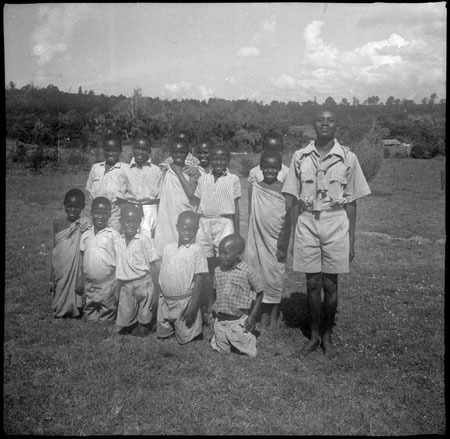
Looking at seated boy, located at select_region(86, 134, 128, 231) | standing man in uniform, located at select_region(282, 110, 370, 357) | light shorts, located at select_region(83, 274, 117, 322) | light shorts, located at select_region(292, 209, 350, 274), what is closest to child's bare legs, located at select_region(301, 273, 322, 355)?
standing man in uniform, located at select_region(282, 110, 370, 357)

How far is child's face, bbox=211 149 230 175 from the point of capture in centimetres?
484

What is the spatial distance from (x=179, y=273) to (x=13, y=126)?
21.5 metres

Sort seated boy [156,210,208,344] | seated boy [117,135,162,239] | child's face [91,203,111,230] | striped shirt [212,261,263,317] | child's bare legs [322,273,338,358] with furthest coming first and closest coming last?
seated boy [117,135,162,239]
child's face [91,203,111,230]
seated boy [156,210,208,344]
striped shirt [212,261,263,317]
child's bare legs [322,273,338,358]

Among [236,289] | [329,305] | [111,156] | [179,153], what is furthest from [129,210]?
[329,305]

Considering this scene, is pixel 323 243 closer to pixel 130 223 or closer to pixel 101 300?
pixel 130 223

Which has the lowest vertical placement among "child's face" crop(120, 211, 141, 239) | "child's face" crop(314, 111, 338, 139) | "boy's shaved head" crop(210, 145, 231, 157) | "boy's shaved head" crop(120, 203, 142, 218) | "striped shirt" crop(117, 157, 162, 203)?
"child's face" crop(120, 211, 141, 239)

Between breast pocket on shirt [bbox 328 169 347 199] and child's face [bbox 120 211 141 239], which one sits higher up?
breast pocket on shirt [bbox 328 169 347 199]

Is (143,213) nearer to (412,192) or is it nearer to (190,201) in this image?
(190,201)

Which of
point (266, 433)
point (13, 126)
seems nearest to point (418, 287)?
point (266, 433)

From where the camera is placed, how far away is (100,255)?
4926mm

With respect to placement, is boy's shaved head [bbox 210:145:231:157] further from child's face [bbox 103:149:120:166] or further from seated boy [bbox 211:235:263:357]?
child's face [bbox 103:149:120:166]

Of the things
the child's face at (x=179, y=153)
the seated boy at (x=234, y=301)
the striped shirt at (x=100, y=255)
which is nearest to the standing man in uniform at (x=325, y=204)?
the seated boy at (x=234, y=301)

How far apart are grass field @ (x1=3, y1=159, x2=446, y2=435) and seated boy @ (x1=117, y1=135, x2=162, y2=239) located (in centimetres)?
139

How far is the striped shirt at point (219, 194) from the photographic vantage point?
16.0 ft
